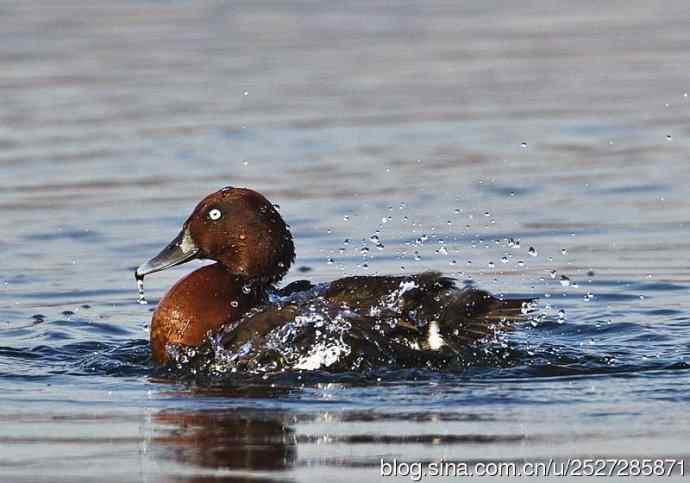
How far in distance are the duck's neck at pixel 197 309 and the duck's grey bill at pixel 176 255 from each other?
0.29 meters

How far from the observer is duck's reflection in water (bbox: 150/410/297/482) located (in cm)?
613

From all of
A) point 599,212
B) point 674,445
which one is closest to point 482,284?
point 599,212

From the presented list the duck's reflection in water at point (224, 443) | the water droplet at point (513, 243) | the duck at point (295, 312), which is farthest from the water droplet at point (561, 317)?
the duck's reflection in water at point (224, 443)

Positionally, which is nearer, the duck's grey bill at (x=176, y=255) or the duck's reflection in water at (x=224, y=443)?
the duck's reflection in water at (x=224, y=443)

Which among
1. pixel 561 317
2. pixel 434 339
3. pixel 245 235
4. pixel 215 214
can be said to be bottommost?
pixel 561 317

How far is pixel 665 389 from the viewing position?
7379 millimetres

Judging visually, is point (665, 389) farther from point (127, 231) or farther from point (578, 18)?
point (578, 18)

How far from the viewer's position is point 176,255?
8.75 m

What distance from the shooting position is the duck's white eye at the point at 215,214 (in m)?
8.54

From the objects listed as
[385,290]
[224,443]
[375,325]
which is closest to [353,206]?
[385,290]

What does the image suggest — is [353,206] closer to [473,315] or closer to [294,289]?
[294,289]

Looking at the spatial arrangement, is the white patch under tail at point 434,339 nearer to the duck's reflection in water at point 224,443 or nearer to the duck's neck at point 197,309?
the duck's neck at point 197,309

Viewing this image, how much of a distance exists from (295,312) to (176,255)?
108 cm

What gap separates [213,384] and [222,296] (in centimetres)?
66
